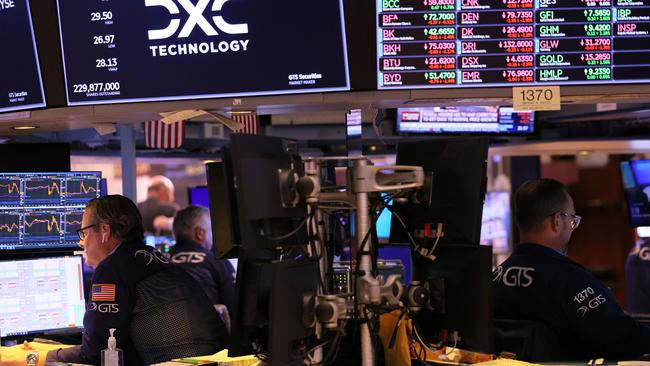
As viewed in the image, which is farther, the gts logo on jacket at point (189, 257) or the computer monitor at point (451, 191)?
the gts logo on jacket at point (189, 257)

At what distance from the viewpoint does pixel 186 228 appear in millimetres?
7324

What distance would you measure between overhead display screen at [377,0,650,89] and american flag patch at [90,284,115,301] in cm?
142

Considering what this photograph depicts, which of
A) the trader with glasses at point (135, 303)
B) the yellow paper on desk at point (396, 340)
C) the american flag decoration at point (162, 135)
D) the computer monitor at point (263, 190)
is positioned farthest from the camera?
the american flag decoration at point (162, 135)

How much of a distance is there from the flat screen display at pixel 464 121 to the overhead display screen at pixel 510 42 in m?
3.87

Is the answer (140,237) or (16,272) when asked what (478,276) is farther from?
(16,272)

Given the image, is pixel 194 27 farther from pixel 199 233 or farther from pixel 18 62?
pixel 199 233

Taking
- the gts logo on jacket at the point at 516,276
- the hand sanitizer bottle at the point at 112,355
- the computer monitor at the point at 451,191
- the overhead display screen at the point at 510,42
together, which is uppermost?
the overhead display screen at the point at 510,42

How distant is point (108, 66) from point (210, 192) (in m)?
1.07

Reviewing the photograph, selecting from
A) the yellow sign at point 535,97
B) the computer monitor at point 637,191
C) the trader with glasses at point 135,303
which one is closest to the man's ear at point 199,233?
the trader with glasses at point 135,303

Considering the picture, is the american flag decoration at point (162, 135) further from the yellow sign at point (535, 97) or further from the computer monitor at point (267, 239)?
the computer monitor at point (267, 239)

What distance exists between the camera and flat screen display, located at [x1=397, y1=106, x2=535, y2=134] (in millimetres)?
8258

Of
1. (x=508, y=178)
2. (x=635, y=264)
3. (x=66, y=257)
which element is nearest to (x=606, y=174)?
(x=508, y=178)

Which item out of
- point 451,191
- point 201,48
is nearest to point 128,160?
point 201,48

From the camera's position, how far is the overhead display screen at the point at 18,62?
15.8 feet
